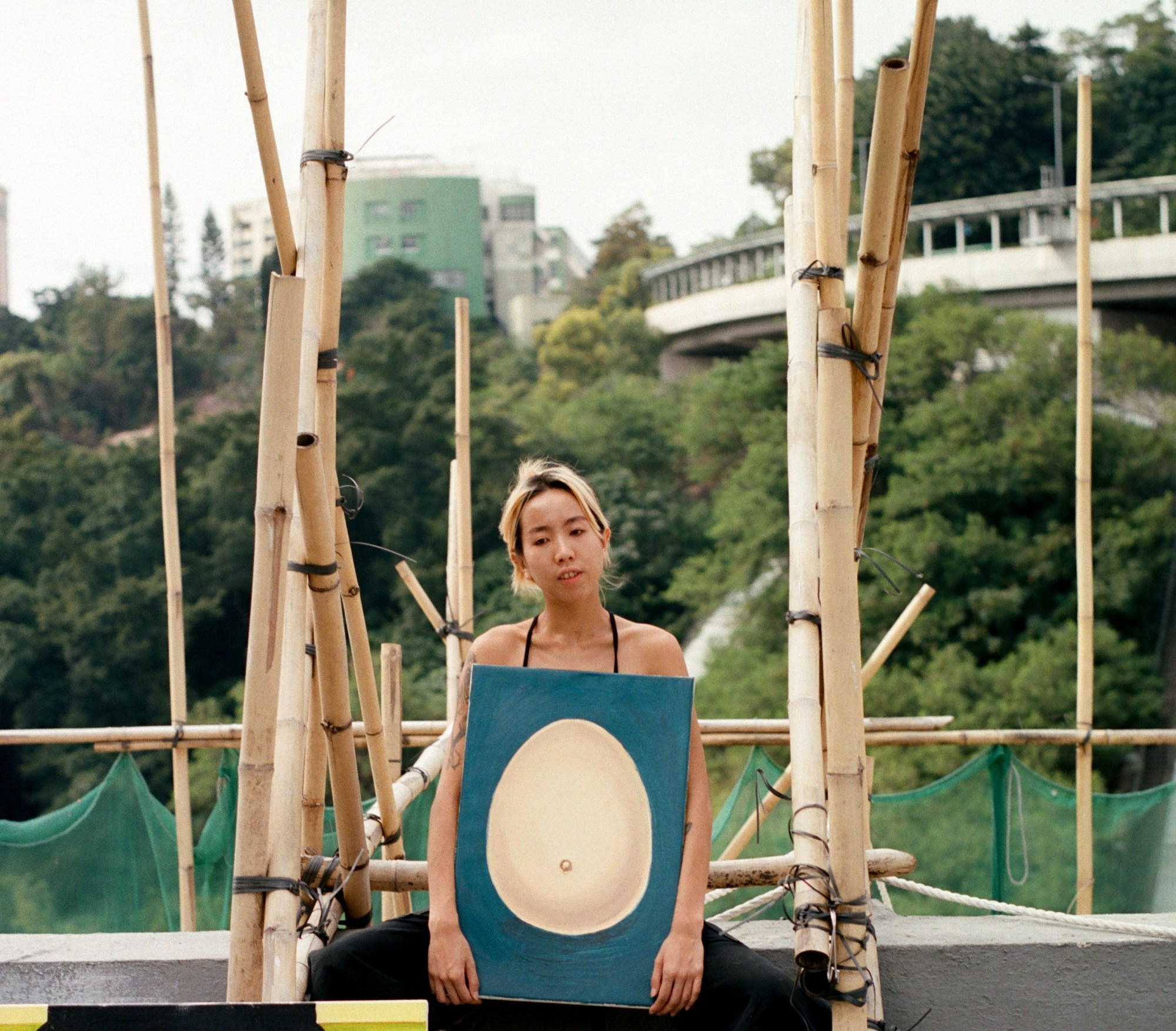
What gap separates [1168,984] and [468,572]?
2817mm

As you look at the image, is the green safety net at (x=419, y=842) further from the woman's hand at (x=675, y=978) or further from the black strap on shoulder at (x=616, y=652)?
the woman's hand at (x=675, y=978)

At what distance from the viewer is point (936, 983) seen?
7.73ft

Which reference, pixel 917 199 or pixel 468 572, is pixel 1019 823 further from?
pixel 917 199

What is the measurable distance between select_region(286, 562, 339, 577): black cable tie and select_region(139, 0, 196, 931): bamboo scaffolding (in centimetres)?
251

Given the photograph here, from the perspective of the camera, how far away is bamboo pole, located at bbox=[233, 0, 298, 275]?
82.7 inches

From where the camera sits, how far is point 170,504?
4.52 meters

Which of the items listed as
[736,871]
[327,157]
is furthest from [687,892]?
[327,157]

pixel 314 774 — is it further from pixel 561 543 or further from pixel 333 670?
pixel 561 543

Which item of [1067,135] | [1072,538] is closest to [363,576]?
[1072,538]

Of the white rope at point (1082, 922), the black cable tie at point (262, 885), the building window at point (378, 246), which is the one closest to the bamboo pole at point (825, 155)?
the white rope at point (1082, 922)

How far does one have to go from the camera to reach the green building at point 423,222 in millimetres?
51750

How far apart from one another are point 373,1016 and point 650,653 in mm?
813

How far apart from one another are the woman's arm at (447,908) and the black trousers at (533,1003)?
53 mm

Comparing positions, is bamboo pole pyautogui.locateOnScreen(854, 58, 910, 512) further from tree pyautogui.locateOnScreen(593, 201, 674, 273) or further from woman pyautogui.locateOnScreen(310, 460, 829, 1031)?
tree pyautogui.locateOnScreen(593, 201, 674, 273)
